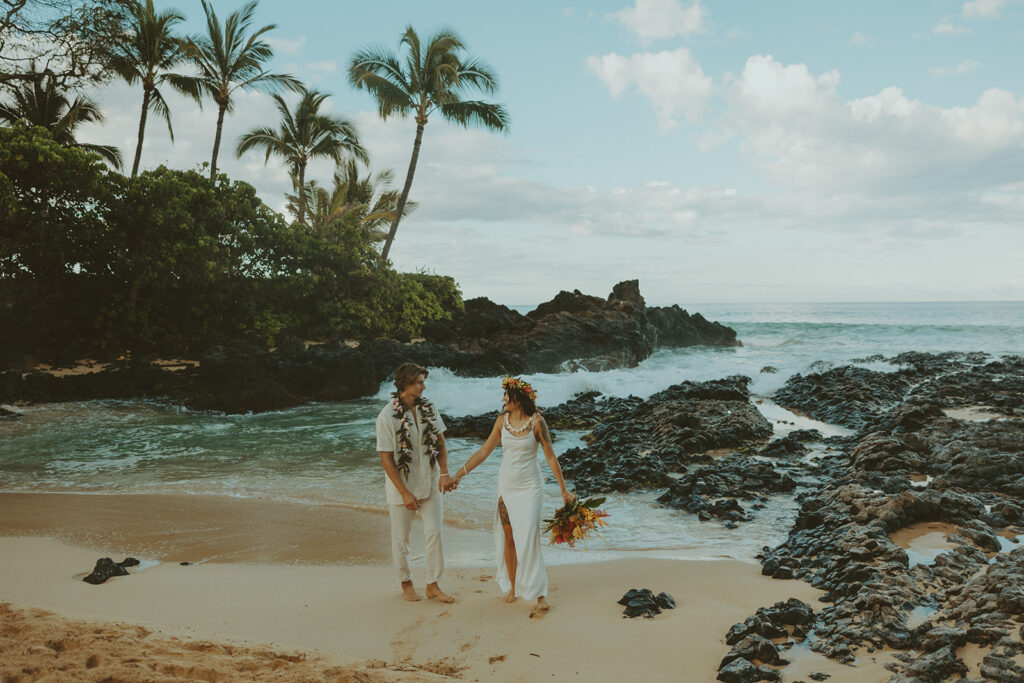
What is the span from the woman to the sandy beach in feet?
0.61

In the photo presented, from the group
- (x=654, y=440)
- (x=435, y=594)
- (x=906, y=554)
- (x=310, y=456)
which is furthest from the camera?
(x=654, y=440)

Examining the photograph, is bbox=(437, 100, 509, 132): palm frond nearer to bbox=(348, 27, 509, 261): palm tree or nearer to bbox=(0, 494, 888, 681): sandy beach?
bbox=(348, 27, 509, 261): palm tree

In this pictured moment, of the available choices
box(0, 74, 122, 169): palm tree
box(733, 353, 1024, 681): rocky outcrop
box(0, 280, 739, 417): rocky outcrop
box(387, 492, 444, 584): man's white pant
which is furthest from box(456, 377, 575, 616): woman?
box(0, 74, 122, 169): palm tree

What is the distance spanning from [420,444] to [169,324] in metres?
19.4

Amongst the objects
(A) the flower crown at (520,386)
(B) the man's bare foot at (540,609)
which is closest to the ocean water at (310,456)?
(B) the man's bare foot at (540,609)

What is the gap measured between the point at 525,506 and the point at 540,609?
29.5 inches

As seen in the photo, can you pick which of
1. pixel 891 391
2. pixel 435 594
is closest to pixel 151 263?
pixel 435 594

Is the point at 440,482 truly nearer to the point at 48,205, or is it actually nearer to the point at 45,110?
the point at 48,205

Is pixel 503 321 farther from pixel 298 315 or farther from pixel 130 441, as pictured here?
pixel 130 441

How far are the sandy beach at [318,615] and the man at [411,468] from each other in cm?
33

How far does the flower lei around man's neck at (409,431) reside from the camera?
16.4ft

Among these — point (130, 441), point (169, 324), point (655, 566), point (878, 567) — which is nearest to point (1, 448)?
point (130, 441)

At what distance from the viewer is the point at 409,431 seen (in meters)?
5.06

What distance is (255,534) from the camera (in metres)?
7.18
